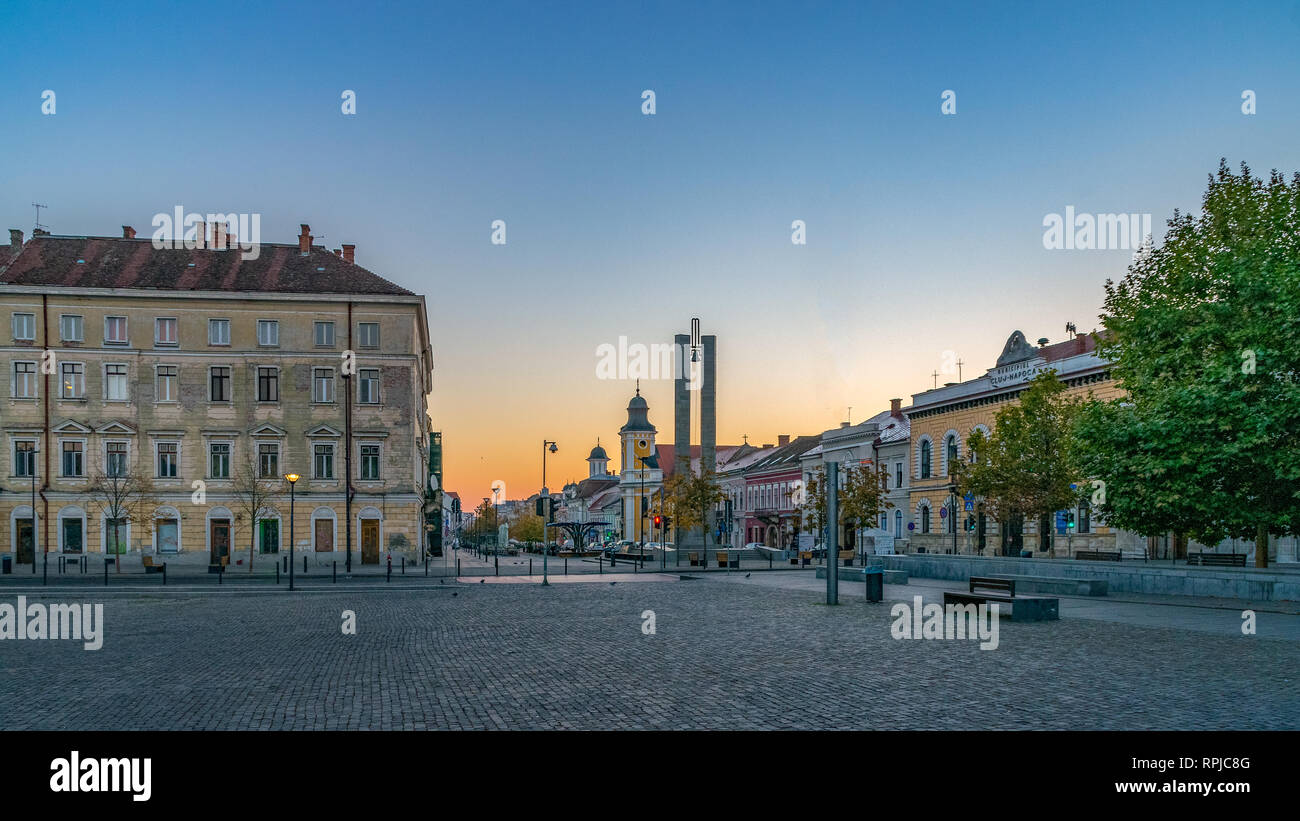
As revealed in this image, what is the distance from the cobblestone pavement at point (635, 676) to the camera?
33.1ft

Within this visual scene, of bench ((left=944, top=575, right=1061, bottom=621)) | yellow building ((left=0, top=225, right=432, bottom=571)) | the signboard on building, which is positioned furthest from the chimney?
bench ((left=944, top=575, right=1061, bottom=621))

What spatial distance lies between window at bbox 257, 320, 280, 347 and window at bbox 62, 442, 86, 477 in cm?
1008

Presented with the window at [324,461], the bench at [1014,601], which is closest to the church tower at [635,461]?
the window at [324,461]

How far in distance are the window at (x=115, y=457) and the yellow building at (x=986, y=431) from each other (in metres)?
42.2

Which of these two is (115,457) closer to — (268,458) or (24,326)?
(268,458)

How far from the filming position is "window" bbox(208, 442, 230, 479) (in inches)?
1987

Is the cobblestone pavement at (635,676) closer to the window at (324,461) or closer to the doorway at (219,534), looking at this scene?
the window at (324,461)

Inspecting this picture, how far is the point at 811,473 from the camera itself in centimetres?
8144

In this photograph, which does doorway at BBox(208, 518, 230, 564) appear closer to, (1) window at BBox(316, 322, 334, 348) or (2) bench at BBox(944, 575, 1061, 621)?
(1) window at BBox(316, 322, 334, 348)

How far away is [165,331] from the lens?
50625 mm

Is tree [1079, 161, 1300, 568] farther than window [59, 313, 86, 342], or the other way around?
window [59, 313, 86, 342]

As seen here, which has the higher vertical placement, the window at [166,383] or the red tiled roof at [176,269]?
the red tiled roof at [176,269]
